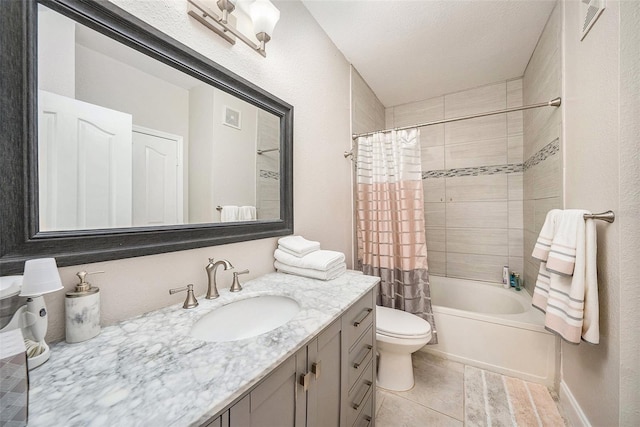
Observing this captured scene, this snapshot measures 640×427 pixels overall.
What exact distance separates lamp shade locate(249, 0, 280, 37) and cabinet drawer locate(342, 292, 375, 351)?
1.35m

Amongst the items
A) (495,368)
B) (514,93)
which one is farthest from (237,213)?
(514,93)

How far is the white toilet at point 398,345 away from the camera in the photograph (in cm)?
149

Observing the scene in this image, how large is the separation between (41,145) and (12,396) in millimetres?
573

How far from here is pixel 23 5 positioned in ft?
1.92

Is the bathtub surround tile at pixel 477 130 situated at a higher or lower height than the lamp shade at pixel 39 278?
higher

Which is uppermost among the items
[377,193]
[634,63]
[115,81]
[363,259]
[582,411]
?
[634,63]

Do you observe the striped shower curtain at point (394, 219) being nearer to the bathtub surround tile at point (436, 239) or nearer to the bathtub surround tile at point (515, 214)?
the bathtub surround tile at point (436, 239)

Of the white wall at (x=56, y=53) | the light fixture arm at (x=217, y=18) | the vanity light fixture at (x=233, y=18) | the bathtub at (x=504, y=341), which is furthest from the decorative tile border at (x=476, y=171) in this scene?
the white wall at (x=56, y=53)

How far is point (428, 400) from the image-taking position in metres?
1.49

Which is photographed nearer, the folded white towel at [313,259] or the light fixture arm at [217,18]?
the light fixture arm at [217,18]

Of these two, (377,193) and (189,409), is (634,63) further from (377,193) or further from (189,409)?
(189,409)

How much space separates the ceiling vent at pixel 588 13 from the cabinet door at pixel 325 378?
1.73 metres

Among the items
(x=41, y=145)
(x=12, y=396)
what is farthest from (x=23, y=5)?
(x=12, y=396)

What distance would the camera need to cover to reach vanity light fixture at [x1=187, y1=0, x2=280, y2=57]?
3.10 feet
